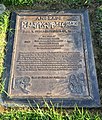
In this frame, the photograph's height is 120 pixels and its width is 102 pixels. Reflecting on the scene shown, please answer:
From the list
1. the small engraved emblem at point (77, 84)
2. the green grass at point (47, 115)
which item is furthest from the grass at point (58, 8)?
the small engraved emblem at point (77, 84)

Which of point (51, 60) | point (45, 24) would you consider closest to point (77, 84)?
point (51, 60)

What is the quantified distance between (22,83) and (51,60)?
0.48m

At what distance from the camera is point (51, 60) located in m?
3.60

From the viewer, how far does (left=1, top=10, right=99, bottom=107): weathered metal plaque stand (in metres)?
3.35

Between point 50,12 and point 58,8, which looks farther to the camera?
point 58,8

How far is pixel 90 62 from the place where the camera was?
3.62 metres

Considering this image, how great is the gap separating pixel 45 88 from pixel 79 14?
131cm

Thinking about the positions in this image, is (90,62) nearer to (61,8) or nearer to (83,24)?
(83,24)

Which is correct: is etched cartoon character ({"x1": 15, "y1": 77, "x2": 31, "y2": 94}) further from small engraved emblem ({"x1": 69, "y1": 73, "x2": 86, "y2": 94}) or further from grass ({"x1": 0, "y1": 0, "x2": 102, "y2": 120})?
small engraved emblem ({"x1": 69, "y1": 73, "x2": 86, "y2": 94})

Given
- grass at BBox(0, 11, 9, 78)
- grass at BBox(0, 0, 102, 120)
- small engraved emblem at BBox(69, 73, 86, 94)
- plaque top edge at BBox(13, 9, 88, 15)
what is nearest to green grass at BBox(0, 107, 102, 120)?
grass at BBox(0, 0, 102, 120)

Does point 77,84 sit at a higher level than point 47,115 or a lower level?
higher

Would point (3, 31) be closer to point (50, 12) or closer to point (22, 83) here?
point (50, 12)

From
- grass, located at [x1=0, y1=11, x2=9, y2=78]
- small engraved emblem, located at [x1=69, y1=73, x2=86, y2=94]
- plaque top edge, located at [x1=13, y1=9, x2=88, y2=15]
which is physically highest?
plaque top edge, located at [x1=13, y1=9, x2=88, y2=15]

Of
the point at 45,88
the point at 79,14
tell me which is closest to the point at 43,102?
the point at 45,88
